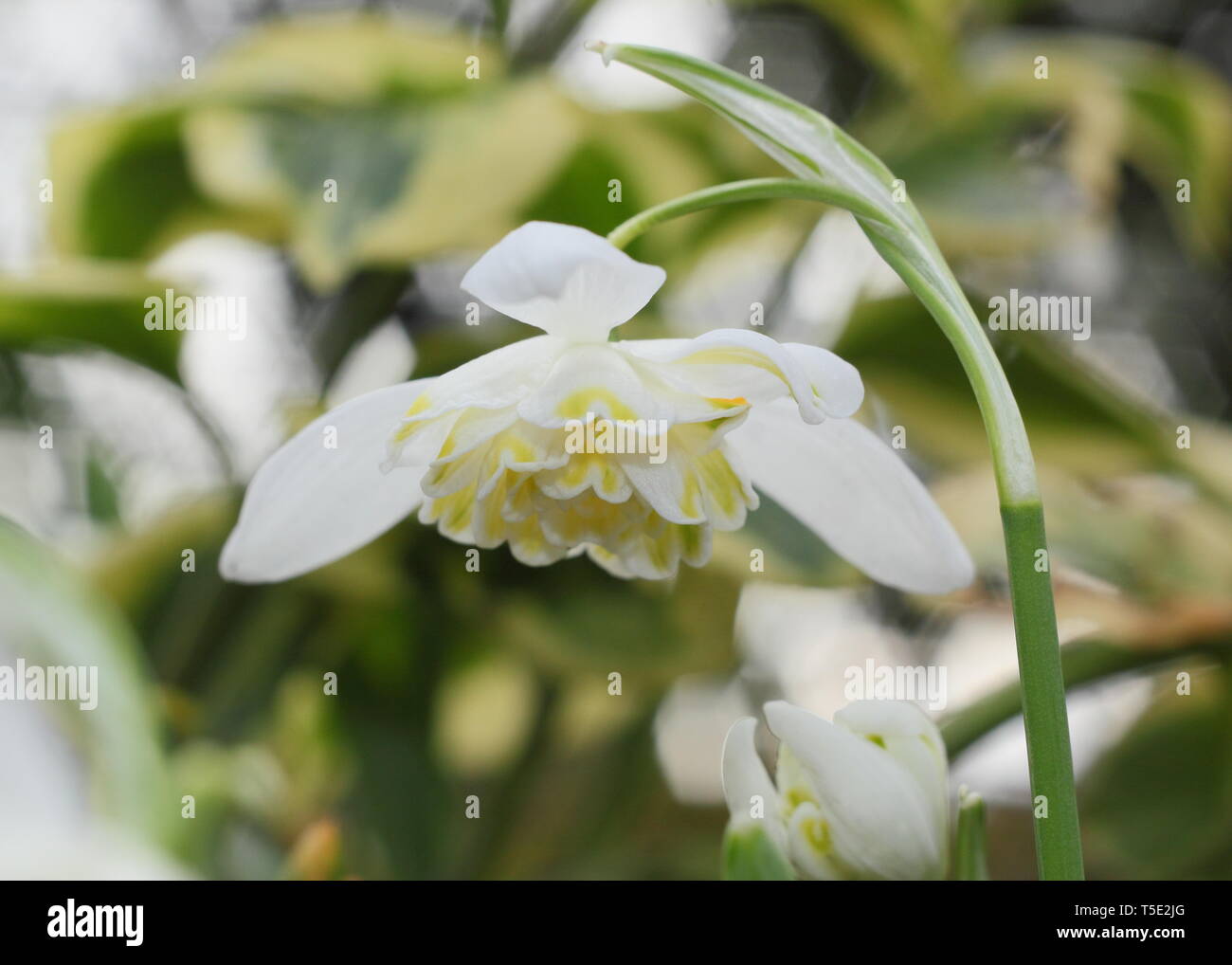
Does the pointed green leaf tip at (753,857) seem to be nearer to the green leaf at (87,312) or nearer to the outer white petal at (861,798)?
the outer white petal at (861,798)

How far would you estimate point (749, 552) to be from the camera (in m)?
0.51

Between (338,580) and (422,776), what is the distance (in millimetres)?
112

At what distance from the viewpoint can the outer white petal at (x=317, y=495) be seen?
222 mm

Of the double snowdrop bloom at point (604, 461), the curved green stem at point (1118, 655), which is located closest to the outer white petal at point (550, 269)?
the double snowdrop bloom at point (604, 461)

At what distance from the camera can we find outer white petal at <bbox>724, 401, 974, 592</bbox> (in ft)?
0.72

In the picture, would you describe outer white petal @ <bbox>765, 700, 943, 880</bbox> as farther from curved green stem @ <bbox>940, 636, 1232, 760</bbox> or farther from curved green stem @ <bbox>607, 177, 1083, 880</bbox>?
curved green stem @ <bbox>940, 636, 1232, 760</bbox>

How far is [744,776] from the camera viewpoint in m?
0.21

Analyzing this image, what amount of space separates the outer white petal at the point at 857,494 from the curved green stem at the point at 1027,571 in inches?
1.5

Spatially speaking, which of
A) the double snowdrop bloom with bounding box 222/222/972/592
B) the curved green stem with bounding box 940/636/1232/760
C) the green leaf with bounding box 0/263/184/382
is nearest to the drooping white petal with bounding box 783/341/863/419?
the double snowdrop bloom with bounding box 222/222/972/592

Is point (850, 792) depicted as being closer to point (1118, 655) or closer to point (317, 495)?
point (317, 495)

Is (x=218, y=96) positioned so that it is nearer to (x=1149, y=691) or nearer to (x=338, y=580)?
(x=338, y=580)

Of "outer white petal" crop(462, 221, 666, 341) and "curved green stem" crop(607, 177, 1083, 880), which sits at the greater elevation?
"outer white petal" crop(462, 221, 666, 341)

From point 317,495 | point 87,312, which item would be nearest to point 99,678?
point 317,495

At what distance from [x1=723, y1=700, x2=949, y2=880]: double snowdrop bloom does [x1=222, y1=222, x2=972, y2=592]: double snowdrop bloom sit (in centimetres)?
3
